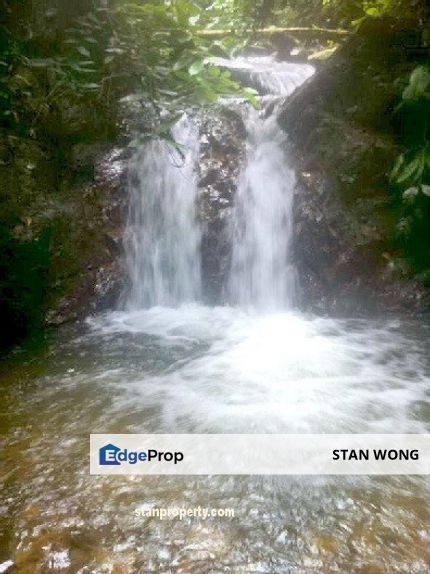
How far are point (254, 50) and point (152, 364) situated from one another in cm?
1228

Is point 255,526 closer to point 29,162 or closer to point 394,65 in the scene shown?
point 29,162

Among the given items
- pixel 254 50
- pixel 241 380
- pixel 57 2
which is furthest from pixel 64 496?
pixel 254 50

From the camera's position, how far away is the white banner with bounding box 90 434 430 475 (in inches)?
96.8

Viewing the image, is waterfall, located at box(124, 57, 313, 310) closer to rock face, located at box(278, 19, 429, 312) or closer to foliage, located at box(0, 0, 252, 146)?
rock face, located at box(278, 19, 429, 312)

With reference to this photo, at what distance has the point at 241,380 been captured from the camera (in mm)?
3758

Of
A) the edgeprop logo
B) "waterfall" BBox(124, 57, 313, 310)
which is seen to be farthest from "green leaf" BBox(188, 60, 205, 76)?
the edgeprop logo

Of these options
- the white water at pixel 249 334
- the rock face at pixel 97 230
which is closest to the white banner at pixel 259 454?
the white water at pixel 249 334

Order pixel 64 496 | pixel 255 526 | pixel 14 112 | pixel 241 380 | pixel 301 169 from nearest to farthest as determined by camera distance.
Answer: pixel 255 526
pixel 64 496
pixel 241 380
pixel 14 112
pixel 301 169

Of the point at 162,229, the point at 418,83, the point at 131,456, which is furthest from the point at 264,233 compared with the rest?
the point at 131,456

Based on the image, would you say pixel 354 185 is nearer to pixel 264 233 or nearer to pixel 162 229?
pixel 264 233

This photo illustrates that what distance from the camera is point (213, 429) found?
115 inches

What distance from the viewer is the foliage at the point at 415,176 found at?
500cm

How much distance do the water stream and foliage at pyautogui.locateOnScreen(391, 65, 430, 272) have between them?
116cm

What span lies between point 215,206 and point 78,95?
105 inches
